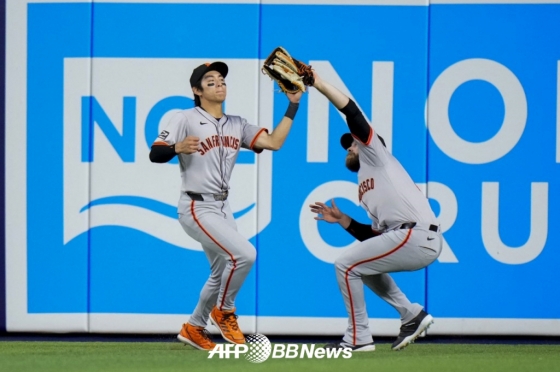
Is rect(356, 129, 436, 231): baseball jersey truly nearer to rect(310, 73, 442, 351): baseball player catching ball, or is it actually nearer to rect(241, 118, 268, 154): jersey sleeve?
rect(310, 73, 442, 351): baseball player catching ball

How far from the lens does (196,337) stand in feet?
21.5

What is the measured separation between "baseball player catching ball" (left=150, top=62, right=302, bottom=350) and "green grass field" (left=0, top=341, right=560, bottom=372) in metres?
0.27

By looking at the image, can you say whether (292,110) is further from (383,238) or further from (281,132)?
(383,238)

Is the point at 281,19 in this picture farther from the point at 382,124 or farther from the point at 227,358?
the point at 227,358

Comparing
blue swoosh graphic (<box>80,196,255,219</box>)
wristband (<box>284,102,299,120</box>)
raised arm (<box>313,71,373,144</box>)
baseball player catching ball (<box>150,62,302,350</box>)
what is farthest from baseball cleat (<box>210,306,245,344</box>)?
blue swoosh graphic (<box>80,196,255,219</box>)

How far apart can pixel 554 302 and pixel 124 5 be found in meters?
3.96

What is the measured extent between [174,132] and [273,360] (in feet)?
4.88

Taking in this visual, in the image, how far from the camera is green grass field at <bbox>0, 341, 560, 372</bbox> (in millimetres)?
5523

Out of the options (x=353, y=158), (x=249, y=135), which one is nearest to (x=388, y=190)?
(x=353, y=158)

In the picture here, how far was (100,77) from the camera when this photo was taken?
812cm

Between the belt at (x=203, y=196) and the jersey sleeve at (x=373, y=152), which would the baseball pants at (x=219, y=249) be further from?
the jersey sleeve at (x=373, y=152)

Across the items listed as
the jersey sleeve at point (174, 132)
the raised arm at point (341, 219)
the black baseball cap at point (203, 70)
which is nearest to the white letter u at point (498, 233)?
the raised arm at point (341, 219)

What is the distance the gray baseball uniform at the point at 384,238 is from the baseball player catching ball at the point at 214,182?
57cm

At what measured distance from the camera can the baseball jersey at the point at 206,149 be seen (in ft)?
21.1
